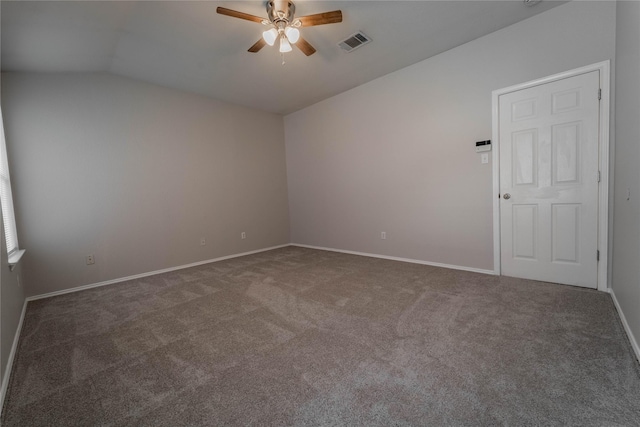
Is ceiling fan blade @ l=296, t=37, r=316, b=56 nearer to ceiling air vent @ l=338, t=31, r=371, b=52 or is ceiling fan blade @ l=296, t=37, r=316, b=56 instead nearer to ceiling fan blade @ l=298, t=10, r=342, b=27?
ceiling fan blade @ l=298, t=10, r=342, b=27

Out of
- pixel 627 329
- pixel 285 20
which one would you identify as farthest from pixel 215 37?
pixel 627 329

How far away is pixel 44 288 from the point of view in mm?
3332

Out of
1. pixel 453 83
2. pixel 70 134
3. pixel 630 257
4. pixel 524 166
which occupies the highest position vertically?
pixel 453 83

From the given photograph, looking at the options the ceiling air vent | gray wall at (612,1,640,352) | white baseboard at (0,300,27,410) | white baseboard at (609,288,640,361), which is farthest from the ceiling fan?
white baseboard at (609,288,640,361)

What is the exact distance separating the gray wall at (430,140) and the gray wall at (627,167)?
0.48 metres

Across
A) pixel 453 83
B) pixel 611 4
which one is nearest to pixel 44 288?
pixel 453 83

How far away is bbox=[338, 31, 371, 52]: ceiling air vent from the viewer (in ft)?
9.92

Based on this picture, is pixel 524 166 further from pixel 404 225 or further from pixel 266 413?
pixel 266 413

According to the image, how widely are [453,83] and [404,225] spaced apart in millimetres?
1980

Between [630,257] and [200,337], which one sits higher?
[630,257]

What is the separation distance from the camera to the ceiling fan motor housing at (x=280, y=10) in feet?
7.88

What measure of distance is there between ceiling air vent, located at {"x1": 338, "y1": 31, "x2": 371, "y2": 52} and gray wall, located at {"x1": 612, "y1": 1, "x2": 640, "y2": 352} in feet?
6.92

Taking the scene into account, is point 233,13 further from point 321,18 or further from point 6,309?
Answer: point 6,309

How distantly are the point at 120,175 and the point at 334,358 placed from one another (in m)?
3.86
